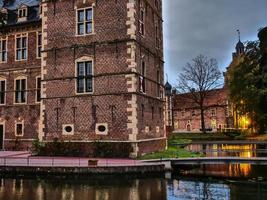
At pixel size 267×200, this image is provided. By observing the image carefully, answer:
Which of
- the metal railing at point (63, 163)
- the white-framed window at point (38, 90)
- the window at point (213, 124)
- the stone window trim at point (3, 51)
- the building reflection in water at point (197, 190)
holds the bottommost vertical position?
the building reflection in water at point (197, 190)

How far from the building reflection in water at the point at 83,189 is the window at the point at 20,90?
11.9 metres

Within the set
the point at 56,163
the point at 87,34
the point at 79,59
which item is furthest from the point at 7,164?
the point at 87,34

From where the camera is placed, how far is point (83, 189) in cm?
1591

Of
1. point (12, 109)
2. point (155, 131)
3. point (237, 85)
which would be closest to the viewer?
point (155, 131)

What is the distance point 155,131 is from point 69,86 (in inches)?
298

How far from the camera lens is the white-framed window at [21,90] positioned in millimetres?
29450

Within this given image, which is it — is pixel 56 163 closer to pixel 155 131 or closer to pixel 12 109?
pixel 155 131

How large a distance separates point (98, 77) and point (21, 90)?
915cm

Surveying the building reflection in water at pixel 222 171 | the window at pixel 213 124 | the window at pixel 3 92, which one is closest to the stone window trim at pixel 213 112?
the window at pixel 213 124

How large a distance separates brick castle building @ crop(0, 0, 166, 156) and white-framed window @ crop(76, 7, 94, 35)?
0.06 metres

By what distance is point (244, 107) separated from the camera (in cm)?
3634

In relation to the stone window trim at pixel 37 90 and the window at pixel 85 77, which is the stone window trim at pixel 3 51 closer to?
the stone window trim at pixel 37 90

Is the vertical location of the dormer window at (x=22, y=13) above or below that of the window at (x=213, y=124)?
above

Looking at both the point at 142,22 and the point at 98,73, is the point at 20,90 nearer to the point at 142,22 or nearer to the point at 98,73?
the point at 98,73
